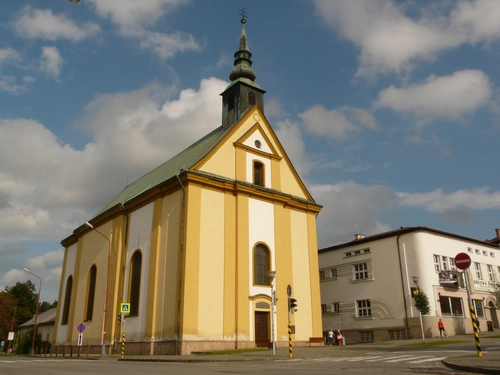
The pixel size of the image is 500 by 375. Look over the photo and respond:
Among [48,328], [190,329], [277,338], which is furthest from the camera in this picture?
[48,328]

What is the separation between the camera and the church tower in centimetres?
3531

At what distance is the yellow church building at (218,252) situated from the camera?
88.7 ft

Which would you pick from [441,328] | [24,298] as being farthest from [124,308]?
[24,298]

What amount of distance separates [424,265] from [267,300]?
15.9m

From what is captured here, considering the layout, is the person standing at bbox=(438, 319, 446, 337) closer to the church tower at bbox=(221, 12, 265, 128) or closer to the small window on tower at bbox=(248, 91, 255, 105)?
the church tower at bbox=(221, 12, 265, 128)

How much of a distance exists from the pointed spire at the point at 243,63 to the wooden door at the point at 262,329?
18560mm

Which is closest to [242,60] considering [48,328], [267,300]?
[267,300]

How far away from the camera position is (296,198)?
34.2m

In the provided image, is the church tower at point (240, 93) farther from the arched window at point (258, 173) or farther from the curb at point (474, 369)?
the curb at point (474, 369)

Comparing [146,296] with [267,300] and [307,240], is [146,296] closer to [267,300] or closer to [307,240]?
[267,300]

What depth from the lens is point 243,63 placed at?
37.7 metres

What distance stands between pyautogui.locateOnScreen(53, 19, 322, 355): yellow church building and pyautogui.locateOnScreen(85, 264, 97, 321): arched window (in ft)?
0.27

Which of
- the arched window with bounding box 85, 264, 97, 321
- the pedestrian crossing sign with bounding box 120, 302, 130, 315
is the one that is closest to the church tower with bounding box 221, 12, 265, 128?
the pedestrian crossing sign with bounding box 120, 302, 130, 315

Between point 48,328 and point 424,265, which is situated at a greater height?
point 424,265
